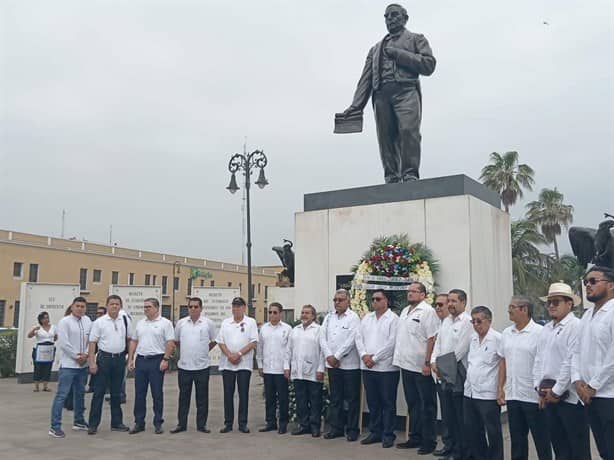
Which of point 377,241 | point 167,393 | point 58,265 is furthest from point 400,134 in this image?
point 58,265

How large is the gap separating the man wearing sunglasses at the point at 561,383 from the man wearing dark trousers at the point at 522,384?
16cm

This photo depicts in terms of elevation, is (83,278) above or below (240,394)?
above

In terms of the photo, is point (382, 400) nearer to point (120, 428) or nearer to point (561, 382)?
point (561, 382)

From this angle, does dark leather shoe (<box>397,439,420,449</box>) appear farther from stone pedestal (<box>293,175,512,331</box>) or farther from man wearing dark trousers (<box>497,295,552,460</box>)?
stone pedestal (<box>293,175,512,331</box>)

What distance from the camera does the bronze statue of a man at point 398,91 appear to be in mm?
8555

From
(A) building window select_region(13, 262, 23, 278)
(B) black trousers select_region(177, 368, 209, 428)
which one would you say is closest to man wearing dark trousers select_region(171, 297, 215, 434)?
(B) black trousers select_region(177, 368, 209, 428)

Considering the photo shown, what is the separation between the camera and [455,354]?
5949mm

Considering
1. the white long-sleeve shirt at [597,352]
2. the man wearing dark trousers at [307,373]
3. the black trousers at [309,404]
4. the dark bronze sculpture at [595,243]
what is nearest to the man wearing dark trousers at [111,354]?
the man wearing dark trousers at [307,373]

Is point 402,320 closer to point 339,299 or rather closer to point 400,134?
point 339,299

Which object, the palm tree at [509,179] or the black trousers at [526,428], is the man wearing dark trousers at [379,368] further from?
the palm tree at [509,179]

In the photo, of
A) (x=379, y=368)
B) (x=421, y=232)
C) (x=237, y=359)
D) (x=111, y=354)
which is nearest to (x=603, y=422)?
(x=379, y=368)

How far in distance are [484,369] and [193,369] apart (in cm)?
384

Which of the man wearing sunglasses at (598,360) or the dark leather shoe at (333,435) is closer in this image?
the man wearing sunglasses at (598,360)

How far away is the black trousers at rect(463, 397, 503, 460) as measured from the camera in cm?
536
